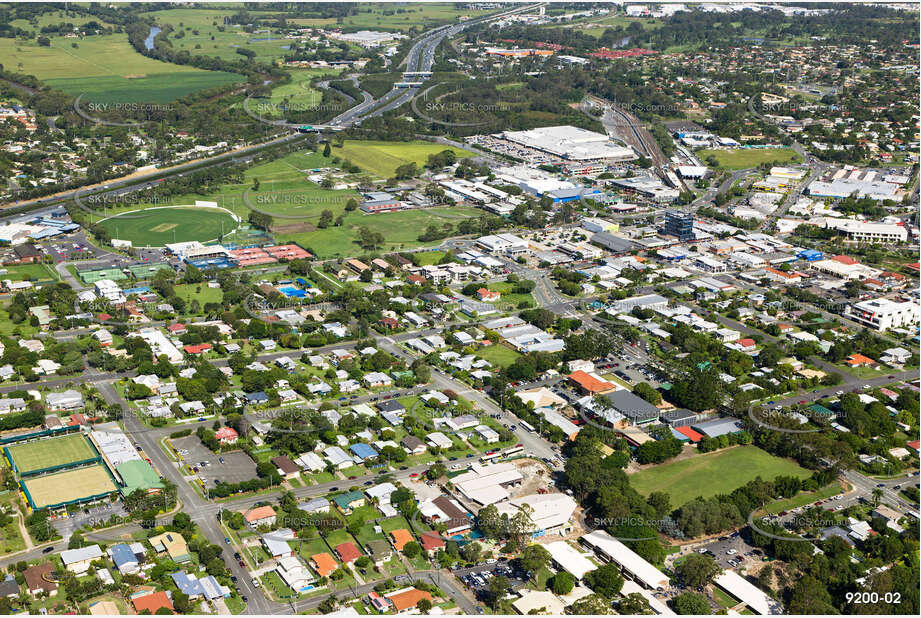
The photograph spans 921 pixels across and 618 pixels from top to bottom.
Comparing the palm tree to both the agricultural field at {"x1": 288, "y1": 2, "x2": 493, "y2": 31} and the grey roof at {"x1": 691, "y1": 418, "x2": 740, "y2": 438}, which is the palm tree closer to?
the grey roof at {"x1": 691, "y1": 418, "x2": 740, "y2": 438}

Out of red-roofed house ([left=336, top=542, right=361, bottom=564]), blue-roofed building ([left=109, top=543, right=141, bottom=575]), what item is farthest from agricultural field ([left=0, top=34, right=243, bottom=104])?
red-roofed house ([left=336, top=542, right=361, bottom=564])

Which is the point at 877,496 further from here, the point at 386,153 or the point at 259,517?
the point at 386,153

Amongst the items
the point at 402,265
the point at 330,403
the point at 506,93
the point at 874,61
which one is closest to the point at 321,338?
the point at 330,403

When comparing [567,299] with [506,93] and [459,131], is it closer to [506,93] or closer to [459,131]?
[459,131]

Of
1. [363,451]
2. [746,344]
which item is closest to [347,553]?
[363,451]

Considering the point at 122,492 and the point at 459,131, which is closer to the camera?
the point at 122,492

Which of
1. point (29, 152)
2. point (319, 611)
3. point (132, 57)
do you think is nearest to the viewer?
point (319, 611)

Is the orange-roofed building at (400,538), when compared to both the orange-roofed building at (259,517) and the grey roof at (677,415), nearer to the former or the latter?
the orange-roofed building at (259,517)
